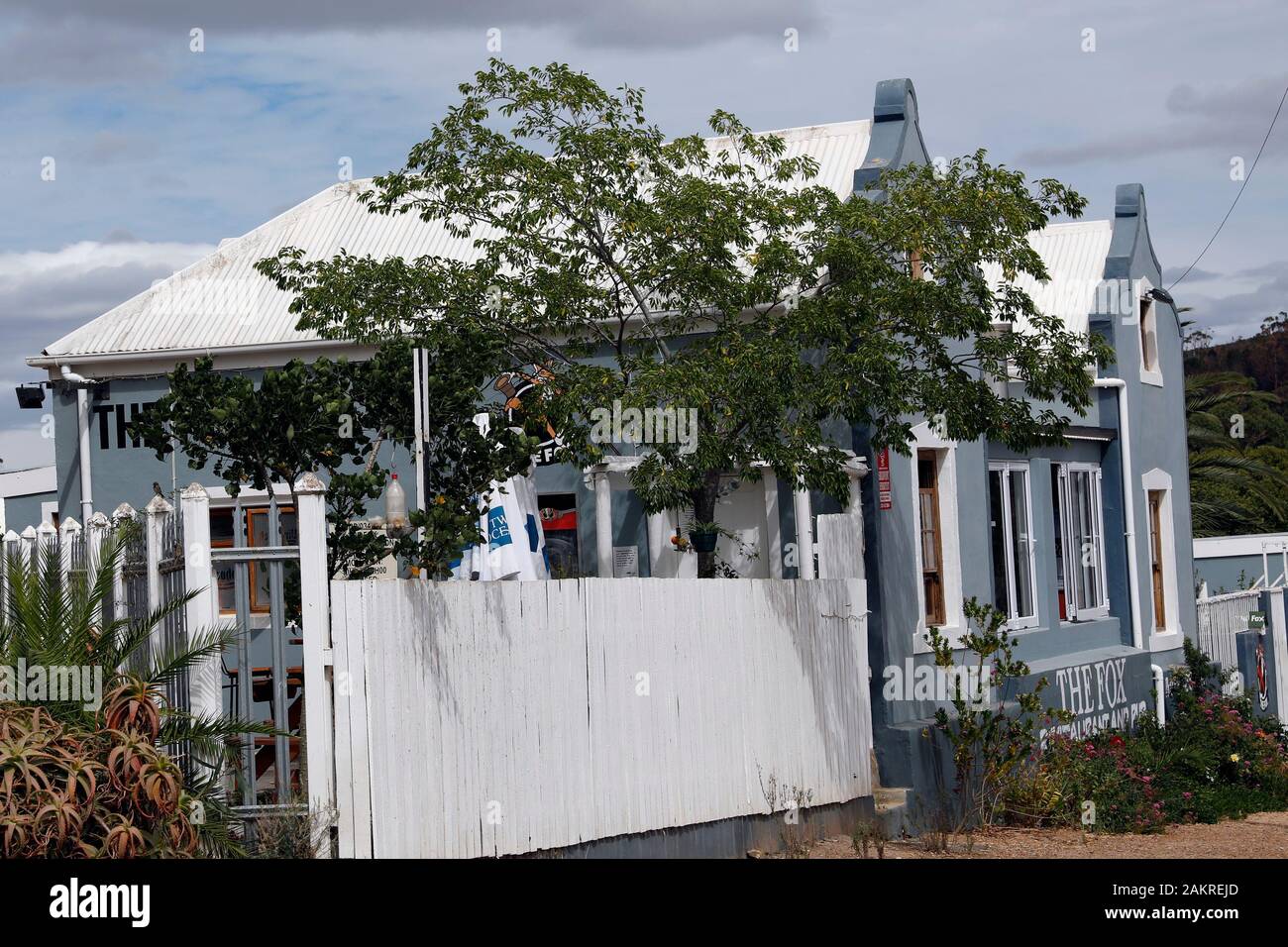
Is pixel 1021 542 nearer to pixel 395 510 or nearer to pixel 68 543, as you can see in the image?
pixel 395 510

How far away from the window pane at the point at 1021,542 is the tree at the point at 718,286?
3.75 metres

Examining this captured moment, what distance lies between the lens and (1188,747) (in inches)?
→ 648

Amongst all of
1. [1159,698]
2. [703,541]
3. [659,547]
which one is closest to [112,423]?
[659,547]

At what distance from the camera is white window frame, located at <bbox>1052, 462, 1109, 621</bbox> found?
58.4ft

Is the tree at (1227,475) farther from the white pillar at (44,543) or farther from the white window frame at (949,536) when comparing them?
the white pillar at (44,543)

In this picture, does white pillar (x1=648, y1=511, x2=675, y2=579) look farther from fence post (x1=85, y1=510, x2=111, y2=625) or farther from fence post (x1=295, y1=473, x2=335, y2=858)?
fence post (x1=295, y1=473, x2=335, y2=858)

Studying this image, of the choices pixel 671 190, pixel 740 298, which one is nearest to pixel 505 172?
pixel 671 190

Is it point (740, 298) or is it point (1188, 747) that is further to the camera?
point (1188, 747)

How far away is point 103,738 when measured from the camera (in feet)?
23.2

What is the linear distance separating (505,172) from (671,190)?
1336 mm

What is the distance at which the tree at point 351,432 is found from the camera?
8828 millimetres

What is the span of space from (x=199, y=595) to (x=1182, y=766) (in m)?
11.7
